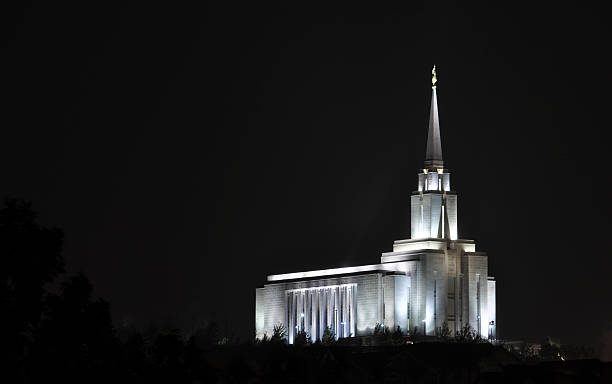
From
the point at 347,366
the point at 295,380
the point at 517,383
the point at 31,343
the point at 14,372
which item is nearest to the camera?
the point at 14,372

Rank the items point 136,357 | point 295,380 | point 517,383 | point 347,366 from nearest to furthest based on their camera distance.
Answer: point 136,357 → point 517,383 → point 295,380 → point 347,366

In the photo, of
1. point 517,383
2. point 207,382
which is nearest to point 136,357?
point 207,382

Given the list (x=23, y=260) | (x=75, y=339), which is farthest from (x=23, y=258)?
(x=75, y=339)

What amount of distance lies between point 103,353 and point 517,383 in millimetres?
54991

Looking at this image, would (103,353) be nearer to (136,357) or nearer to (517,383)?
(136,357)

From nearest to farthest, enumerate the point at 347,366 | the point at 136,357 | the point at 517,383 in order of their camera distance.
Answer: the point at 136,357 < the point at 517,383 < the point at 347,366

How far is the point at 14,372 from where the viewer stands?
89875 mm

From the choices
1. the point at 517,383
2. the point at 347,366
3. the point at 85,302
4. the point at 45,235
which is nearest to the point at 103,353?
the point at 85,302

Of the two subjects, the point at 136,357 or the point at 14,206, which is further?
the point at 136,357

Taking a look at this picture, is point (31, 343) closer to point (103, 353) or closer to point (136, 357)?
point (103, 353)

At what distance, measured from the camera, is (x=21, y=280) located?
303 ft

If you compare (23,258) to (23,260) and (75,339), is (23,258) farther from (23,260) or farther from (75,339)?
(75,339)

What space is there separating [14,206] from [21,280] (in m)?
3.28

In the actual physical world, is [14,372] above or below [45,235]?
below
